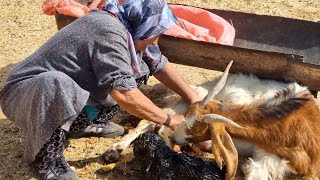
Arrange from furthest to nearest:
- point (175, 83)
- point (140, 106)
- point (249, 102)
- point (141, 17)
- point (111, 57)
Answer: point (175, 83) < point (249, 102) < point (140, 106) < point (141, 17) < point (111, 57)

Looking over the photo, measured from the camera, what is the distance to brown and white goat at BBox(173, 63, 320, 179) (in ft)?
16.3

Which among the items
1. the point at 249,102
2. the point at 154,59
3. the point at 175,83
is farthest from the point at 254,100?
the point at 154,59

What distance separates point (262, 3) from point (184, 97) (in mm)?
3969

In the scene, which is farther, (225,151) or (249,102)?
(249,102)

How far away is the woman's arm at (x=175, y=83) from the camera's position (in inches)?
233

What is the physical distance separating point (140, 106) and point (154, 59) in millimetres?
966

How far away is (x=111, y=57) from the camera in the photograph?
462 centimetres

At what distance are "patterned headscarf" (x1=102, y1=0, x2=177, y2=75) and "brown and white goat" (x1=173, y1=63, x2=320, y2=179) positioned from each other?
2.54 ft

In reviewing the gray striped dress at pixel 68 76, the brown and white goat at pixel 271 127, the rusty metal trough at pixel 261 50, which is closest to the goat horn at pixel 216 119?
the brown and white goat at pixel 271 127

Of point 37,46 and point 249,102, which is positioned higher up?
point 249,102

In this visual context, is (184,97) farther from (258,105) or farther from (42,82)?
(42,82)

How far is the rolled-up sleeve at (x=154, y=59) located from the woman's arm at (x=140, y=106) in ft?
2.66

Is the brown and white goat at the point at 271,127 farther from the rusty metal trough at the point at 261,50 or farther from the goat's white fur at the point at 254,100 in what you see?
the rusty metal trough at the point at 261,50

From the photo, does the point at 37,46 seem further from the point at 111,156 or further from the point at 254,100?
the point at 254,100
